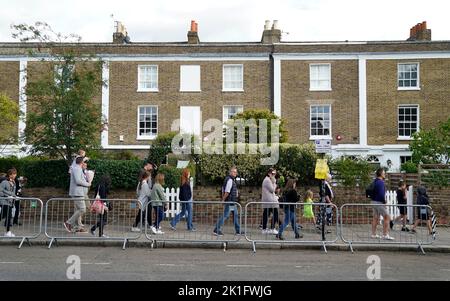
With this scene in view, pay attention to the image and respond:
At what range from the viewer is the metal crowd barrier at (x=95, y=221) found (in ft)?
41.9

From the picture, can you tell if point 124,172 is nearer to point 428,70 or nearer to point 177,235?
point 177,235

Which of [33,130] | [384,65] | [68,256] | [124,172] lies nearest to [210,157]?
[124,172]

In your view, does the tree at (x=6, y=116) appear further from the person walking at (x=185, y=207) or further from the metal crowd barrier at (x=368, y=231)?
the metal crowd barrier at (x=368, y=231)

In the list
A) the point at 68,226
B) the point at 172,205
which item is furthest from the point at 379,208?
the point at 68,226

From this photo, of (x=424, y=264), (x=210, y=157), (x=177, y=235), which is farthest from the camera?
(x=210, y=157)

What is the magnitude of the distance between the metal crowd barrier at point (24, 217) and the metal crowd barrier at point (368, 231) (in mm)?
7948

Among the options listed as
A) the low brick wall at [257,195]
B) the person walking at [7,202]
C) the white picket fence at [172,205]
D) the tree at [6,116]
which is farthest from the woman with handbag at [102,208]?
the tree at [6,116]

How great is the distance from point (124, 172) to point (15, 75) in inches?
746

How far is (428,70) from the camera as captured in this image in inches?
1267

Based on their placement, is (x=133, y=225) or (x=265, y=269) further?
(x=133, y=225)

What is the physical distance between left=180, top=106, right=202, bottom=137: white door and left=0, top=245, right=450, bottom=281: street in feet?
66.9

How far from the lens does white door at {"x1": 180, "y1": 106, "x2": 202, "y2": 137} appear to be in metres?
32.5

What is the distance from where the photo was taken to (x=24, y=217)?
14.0 meters

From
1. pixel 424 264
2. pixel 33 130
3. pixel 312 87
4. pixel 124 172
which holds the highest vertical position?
pixel 312 87
